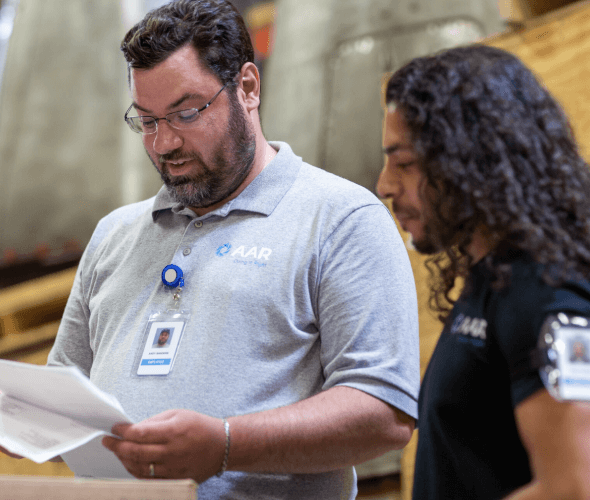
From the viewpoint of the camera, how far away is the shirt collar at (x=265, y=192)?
5.17 feet

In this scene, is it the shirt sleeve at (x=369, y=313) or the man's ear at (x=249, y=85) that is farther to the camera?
the man's ear at (x=249, y=85)

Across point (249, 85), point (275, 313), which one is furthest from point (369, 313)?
point (249, 85)

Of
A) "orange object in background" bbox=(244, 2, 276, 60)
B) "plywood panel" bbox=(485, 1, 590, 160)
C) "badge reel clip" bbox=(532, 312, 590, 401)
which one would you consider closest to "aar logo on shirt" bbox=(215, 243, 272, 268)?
"badge reel clip" bbox=(532, 312, 590, 401)

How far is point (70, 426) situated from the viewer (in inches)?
44.8

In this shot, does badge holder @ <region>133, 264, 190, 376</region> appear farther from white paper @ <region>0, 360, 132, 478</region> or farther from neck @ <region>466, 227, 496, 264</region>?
neck @ <region>466, 227, 496, 264</region>

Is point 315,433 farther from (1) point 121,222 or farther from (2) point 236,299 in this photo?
(1) point 121,222

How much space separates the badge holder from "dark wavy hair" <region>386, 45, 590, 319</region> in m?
0.68

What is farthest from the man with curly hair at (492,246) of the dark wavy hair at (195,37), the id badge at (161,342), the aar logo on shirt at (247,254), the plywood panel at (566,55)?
the plywood panel at (566,55)

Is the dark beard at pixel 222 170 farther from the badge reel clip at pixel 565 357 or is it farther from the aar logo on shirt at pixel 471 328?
the badge reel clip at pixel 565 357

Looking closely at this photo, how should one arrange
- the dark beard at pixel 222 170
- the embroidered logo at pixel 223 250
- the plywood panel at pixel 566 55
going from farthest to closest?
the plywood panel at pixel 566 55
the dark beard at pixel 222 170
the embroidered logo at pixel 223 250

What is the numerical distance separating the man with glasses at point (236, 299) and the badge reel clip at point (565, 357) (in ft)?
1.79

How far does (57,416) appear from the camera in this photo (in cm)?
116

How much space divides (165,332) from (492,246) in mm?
816

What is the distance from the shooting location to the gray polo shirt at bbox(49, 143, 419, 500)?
→ 4.31 ft
